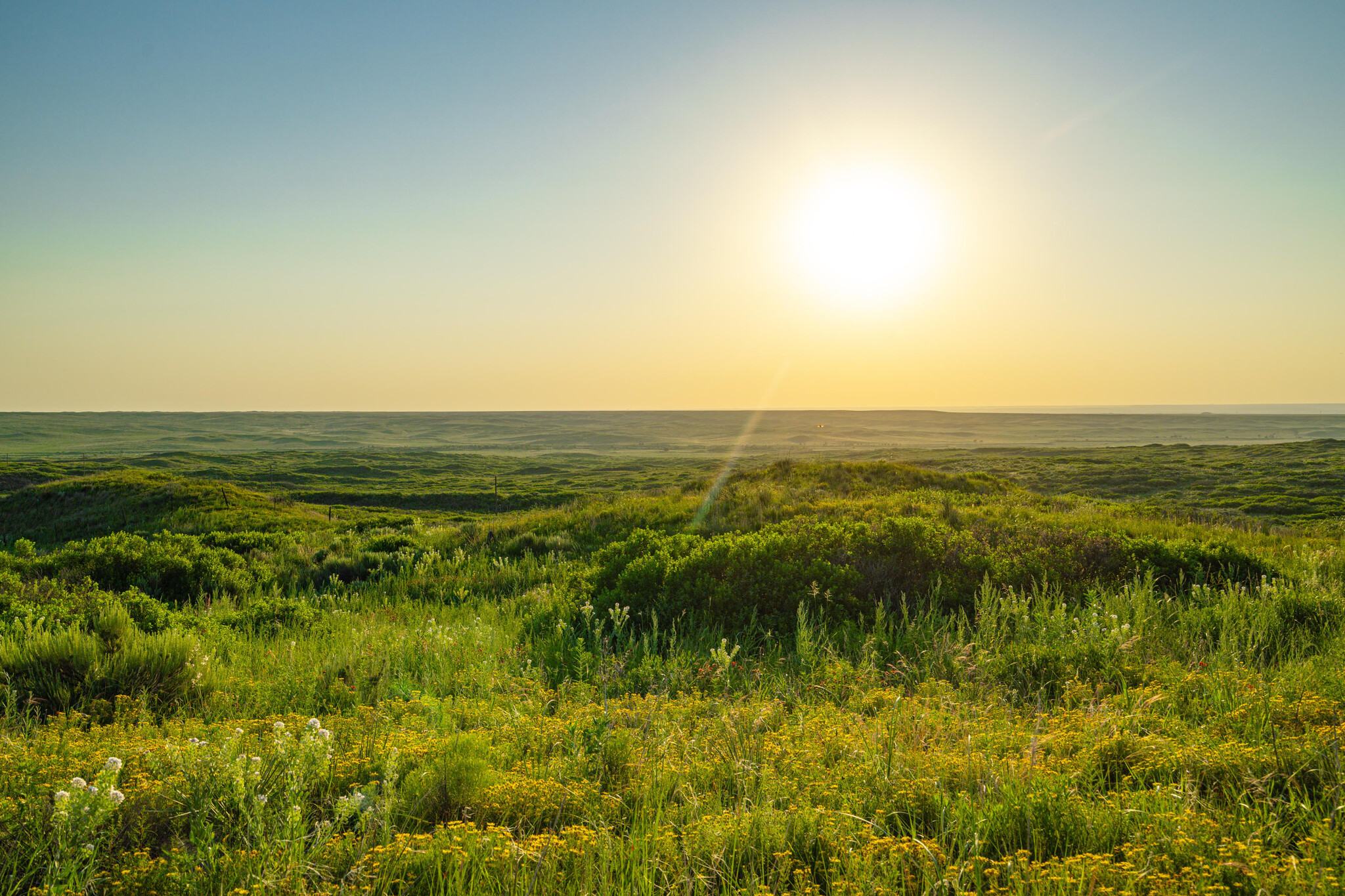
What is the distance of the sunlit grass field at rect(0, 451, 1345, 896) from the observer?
2457 millimetres

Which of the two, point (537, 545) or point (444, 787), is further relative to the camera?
point (537, 545)

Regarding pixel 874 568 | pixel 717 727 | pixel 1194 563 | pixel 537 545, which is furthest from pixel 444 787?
pixel 537 545

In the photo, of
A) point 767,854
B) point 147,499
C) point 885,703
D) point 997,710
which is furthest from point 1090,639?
point 147,499

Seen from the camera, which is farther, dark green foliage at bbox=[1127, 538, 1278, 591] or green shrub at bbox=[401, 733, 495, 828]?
dark green foliage at bbox=[1127, 538, 1278, 591]

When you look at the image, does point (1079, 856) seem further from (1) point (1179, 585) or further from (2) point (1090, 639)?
(1) point (1179, 585)

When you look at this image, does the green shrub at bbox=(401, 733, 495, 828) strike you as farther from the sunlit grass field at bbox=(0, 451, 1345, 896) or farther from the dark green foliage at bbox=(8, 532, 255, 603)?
the dark green foliage at bbox=(8, 532, 255, 603)

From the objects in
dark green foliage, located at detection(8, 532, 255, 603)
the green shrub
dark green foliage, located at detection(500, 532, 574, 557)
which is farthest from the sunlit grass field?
dark green foliage, located at detection(500, 532, 574, 557)

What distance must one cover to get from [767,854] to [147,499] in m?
32.1

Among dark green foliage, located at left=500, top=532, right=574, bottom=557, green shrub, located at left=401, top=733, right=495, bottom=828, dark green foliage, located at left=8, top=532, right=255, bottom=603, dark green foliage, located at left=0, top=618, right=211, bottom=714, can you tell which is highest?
green shrub, located at left=401, top=733, right=495, bottom=828

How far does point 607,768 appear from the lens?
3.44m

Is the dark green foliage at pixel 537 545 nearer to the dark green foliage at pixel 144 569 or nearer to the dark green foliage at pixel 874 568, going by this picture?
the dark green foliage at pixel 874 568

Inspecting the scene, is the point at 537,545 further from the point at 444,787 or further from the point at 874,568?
the point at 444,787

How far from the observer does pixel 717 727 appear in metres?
3.81

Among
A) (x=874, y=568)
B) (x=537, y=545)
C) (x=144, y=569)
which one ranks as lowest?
(x=537, y=545)
